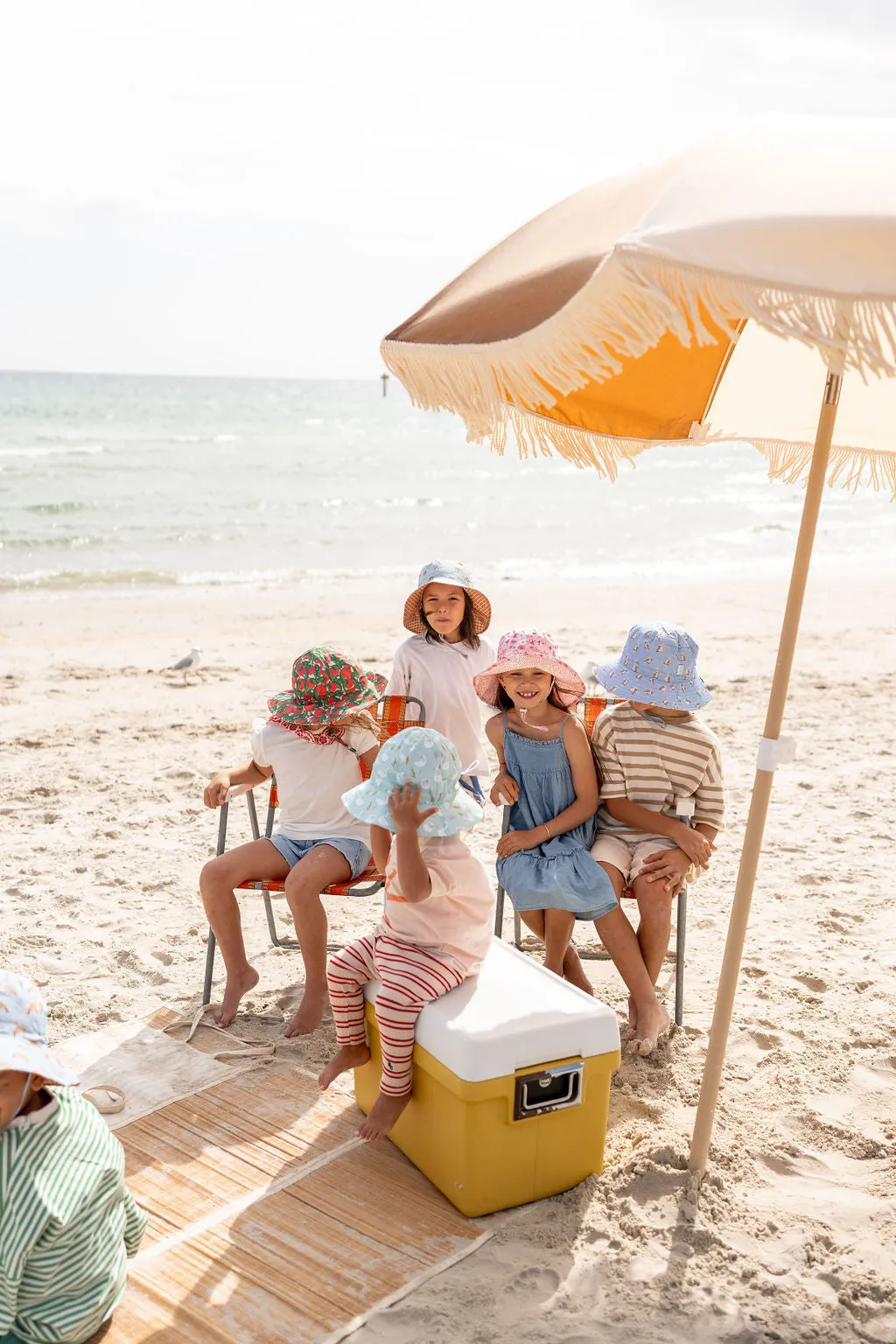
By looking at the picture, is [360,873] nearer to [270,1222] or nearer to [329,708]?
[329,708]

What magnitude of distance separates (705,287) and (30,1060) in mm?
1962

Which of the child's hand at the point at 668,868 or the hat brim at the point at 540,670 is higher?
the hat brim at the point at 540,670

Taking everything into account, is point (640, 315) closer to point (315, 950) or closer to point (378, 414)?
point (315, 950)

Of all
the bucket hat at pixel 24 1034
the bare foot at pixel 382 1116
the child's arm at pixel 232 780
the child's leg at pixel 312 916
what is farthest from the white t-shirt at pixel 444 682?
the bucket hat at pixel 24 1034

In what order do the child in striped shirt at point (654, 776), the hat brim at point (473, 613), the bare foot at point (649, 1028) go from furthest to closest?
the hat brim at point (473, 613) → the child in striped shirt at point (654, 776) → the bare foot at point (649, 1028)

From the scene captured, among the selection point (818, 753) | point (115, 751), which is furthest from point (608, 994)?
point (115, 751)

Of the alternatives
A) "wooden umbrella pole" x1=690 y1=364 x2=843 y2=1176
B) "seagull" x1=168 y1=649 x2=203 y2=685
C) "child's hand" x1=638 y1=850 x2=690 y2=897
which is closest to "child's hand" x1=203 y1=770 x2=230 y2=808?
"child's hand" x1=638 y1=850 x2=690 y2=897

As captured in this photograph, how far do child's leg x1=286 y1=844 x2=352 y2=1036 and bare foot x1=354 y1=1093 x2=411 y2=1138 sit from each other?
82 cm

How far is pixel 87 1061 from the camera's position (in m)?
3.61

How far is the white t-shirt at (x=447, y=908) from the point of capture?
3.10 metres

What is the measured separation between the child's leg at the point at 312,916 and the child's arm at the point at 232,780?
15.0 inches

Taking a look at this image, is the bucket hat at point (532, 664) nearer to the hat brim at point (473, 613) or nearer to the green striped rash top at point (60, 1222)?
the hat brim at point (473, 613)

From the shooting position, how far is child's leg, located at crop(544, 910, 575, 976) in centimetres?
377

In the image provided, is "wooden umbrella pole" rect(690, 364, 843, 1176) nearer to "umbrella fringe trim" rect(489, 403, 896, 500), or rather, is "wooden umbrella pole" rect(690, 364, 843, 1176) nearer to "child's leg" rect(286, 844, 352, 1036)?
"umbrella fringe trim" rect(489, 403, 896, 500)
